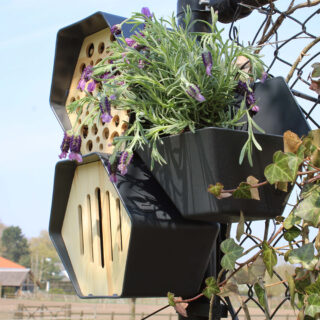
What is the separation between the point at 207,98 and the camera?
30.2 inches

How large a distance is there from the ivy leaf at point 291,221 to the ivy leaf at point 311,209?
4 centimetres

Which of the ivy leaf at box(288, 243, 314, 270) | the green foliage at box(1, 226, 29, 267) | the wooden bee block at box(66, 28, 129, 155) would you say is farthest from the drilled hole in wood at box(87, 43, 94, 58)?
the green foliage at box(1, 226, 29, 267)

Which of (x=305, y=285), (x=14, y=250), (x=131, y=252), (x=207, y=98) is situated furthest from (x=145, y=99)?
(x=14, y=250)

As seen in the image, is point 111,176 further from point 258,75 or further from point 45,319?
point 45,319

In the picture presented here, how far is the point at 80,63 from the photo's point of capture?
1.09 metres

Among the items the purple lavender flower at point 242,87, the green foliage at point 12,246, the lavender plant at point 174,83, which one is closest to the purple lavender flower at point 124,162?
the lavender plant at point 174,83

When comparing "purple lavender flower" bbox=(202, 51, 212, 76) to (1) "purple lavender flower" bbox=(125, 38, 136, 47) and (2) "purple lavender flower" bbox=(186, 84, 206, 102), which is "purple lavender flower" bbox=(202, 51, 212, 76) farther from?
(1) "purple lavender flower" bbox=(125, 38, 136, 47)

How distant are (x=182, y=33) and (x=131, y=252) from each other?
361mm

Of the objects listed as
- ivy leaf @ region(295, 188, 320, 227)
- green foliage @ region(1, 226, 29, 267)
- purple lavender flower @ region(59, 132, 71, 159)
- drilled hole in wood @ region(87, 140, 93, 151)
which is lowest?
green foliage @ region(1, 226, 29, 267)

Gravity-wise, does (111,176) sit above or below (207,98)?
below

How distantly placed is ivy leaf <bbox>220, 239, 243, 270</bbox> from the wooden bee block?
29cm

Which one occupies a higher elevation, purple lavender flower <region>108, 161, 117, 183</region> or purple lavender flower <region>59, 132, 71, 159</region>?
purple lavender flower <region>59, 132, 71, 159</region>

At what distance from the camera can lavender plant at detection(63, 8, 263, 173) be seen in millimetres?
757

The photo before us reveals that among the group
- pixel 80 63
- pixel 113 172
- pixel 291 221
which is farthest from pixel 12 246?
pixel 291 221
